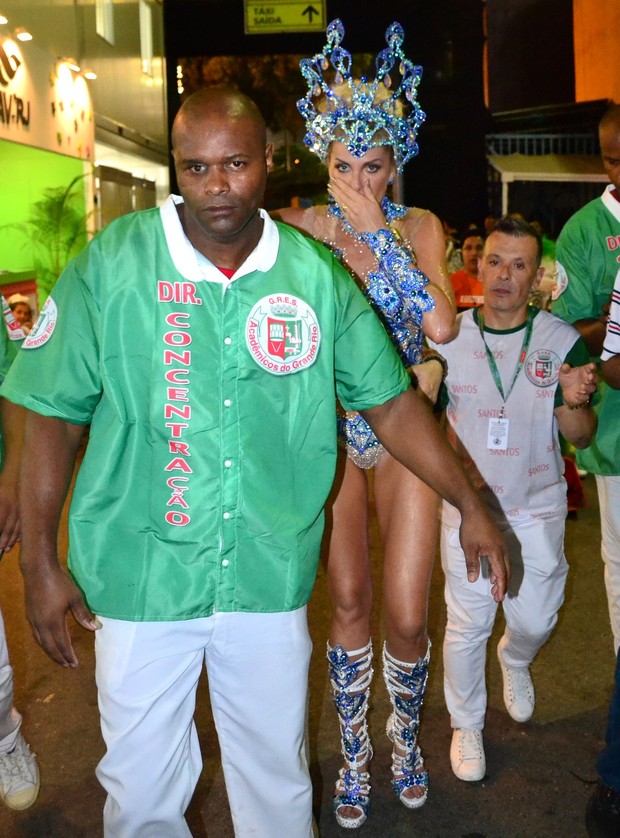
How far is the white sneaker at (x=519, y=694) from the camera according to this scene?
4.12m

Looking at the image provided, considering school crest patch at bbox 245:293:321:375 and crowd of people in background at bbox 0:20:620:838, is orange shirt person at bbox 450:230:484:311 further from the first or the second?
school crest patch at bbox 245:293:321:375

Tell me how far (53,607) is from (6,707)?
133 cm

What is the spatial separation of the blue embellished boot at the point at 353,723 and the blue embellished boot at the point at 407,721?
97mm

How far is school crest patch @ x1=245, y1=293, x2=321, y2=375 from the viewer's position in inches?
93.7

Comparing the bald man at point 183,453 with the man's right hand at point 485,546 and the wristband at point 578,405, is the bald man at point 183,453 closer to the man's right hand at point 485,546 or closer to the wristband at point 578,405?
the man's right hand at point 485,546

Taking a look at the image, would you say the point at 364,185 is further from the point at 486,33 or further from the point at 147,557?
the point at 486,33

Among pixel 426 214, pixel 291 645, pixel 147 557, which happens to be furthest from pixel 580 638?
pixel 147 557

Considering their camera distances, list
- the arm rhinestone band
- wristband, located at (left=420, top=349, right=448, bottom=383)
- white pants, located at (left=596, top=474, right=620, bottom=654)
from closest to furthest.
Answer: the arm rhinestone band
wristband, located at (left=420, top=349, right=448, bottom=383)
white pants, located at (left=596, top=474, right=620, bottom=654)

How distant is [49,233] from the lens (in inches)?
480

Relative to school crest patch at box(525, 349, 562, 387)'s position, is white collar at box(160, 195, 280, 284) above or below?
above

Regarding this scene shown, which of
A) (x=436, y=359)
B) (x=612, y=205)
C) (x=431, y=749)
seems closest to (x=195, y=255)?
(x=436, y=359)

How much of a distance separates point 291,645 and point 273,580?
184 millimetres

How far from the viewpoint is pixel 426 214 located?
3604mm

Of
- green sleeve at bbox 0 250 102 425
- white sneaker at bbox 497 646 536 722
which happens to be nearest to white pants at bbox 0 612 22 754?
green sleeve at bbox 0 250 102 425
